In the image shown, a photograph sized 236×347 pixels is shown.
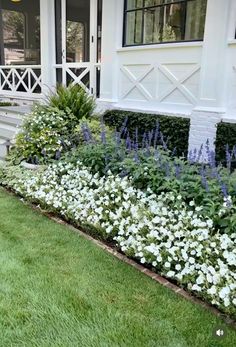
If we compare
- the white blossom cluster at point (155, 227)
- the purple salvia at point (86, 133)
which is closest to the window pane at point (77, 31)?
the purple salvia at point (86, 133)

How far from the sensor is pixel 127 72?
19.6 feet

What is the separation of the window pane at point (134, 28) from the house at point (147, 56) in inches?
0.6

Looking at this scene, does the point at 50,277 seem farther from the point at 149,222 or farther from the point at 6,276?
the point at 149,222

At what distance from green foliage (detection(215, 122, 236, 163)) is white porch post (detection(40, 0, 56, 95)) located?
3959mm

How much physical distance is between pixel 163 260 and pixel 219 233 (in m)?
0.46

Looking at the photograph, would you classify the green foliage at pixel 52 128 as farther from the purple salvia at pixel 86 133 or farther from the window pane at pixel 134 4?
the window pane at pixel 134 4

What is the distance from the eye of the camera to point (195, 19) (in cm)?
511

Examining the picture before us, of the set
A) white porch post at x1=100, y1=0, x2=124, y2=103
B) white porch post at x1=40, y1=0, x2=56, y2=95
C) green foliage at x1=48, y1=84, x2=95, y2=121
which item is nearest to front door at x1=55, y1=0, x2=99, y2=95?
white porch post at x1=40, y1=0, x2=56, y2=95

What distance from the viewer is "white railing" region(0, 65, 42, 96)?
8164 mm

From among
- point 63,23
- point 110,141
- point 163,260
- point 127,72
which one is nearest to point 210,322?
point 163,260

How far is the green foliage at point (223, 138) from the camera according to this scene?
4582 mm

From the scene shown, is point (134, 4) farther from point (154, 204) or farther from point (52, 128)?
point (154, 204)

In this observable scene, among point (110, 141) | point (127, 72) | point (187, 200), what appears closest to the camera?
point (187, 200)

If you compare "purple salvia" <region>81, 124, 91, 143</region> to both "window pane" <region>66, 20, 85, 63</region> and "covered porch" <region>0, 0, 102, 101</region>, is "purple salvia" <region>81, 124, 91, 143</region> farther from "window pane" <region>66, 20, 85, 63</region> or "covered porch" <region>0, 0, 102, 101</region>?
"window pane" <region>66, 20, 85, 63</region>
